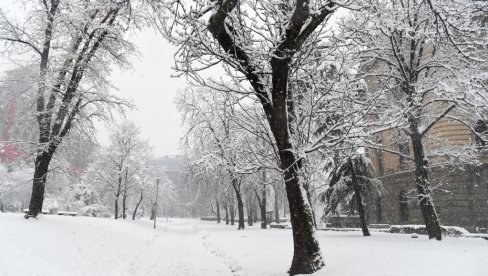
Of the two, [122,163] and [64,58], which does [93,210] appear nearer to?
[122,163]

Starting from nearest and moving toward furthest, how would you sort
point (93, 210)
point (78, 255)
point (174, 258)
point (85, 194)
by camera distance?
point (78, 255)
point (174, 258)
point (93, 210)
point (85, 194)

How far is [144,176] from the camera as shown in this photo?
45438 mm

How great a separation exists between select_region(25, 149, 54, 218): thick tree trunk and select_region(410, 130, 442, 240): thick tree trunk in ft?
49.8

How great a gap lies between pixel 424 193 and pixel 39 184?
15.6 metres

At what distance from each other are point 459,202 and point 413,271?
19.0 m

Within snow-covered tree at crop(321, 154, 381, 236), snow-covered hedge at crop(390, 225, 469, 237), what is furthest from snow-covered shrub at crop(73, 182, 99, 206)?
snow-covered hedge at crop(390, 225, 469, 237)

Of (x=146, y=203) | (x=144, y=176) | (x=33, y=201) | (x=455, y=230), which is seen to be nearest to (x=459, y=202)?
(x=455, y=230)

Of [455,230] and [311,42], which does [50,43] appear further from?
[455,230]

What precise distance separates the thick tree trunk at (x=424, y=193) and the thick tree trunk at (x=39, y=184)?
1519cm

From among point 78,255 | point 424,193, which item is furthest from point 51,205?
point 424,193

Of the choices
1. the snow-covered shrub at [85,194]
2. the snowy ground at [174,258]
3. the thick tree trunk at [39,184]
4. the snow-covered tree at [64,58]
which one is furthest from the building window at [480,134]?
the snow-covered shrub at [85,194]

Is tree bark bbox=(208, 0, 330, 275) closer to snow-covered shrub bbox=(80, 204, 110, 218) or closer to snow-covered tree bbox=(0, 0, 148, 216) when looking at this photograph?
snow-covered tree bbox=(0, 0, 148, 216)

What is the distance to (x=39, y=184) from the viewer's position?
46.5 ft

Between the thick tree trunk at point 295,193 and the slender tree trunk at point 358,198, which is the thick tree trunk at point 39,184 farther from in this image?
the slender tree trunk at point 358,198
